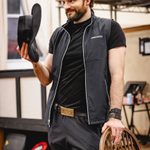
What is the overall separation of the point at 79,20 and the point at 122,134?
0.56 meters

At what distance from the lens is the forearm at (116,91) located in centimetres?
166

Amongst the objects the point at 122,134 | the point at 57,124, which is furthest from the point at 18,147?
the point at 122,134

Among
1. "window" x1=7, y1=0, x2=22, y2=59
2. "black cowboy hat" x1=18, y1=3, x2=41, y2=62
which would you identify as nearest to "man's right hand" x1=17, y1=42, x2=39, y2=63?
"black cowboy hat" x1=18, y1=3, x2=41, y2=62

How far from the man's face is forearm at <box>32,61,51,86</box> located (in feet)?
0.89

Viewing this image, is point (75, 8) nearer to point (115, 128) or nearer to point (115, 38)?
point (115, 38)

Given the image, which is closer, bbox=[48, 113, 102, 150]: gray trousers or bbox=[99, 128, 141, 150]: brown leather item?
bbox=[99, 128, 141, 150]: brown leather item

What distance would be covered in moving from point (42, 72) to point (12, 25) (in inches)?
151

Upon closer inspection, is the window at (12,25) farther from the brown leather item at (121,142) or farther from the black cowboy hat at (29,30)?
the brown leather item at (121,142)

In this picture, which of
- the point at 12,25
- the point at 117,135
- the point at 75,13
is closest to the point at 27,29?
the point at 75,13

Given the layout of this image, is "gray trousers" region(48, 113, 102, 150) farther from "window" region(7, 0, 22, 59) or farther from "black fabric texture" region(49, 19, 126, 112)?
"window" region(7, 0, 22, 59)

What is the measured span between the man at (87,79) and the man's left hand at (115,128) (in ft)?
0.13

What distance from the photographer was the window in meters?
5.48

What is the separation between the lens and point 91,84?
5.58ft

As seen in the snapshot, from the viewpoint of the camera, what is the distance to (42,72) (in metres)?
1.83
